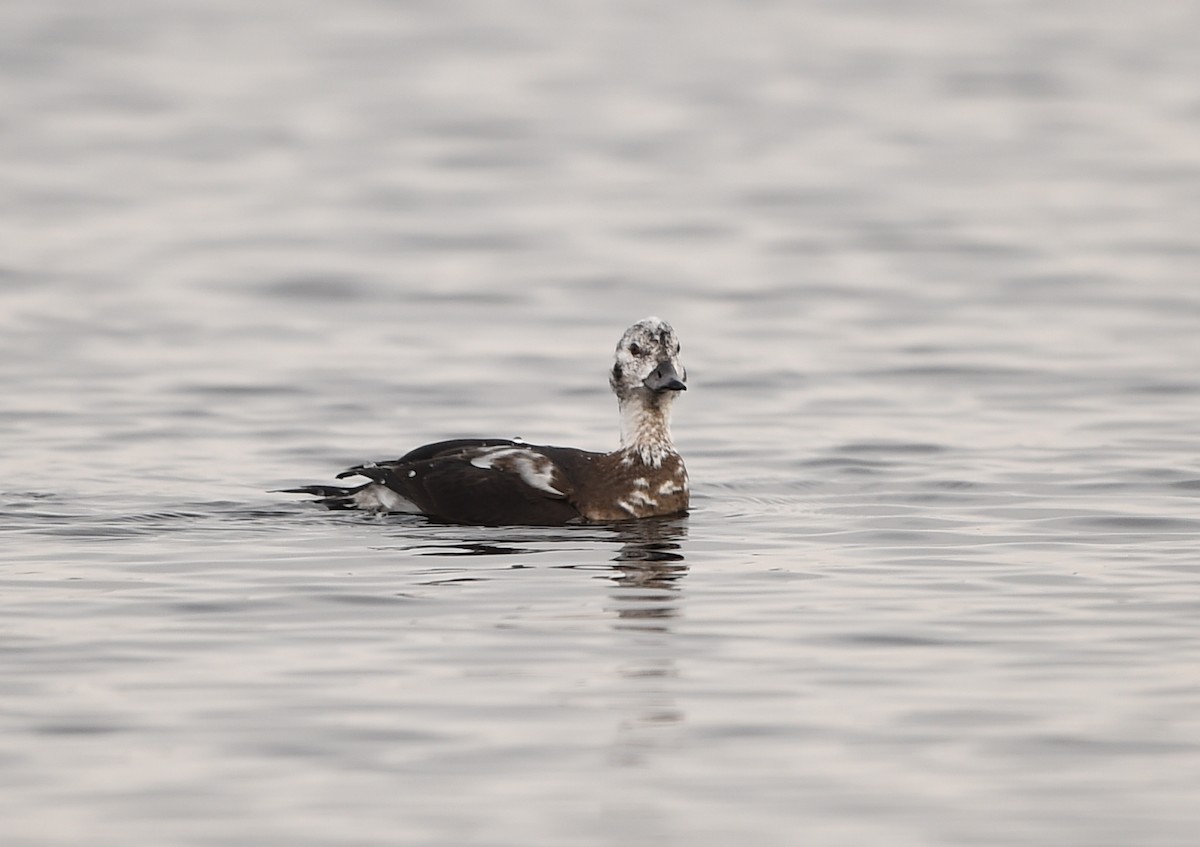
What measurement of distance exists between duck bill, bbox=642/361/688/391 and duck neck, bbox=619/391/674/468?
0.18 meters

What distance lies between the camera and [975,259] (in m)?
25.8

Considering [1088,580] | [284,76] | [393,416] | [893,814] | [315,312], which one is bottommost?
[893,814]

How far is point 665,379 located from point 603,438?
350 centimetres

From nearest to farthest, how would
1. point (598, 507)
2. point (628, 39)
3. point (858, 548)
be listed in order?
1. point (858, 548)
2. point (598, 507)
3. point (628, 39)

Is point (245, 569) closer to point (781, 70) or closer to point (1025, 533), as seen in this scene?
point (1025, 533)

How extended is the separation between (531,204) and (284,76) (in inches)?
478

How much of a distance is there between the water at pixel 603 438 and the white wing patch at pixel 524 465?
1.43ft

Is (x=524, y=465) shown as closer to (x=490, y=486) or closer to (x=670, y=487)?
(x=490, y=486)

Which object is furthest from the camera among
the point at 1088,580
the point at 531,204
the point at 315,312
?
the point at 531,204

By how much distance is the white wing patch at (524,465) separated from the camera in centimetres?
1411

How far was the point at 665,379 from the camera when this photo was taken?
47.0ft

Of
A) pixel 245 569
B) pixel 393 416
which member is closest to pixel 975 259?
pixel 393 416

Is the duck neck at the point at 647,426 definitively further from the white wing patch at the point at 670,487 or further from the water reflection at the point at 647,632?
the water reflection at the point at 647,632

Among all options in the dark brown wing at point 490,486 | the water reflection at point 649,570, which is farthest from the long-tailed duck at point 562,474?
the water reflection at point 649,570
